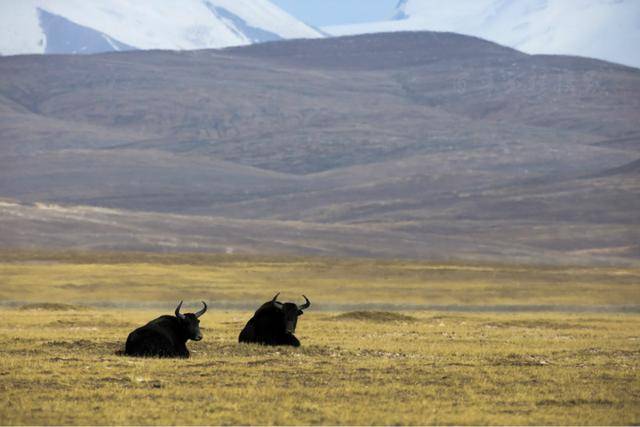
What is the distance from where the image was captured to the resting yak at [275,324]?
22.2 m

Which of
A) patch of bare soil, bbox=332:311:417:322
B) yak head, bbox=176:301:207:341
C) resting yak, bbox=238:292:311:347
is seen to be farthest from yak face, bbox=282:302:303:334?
patch of bare soil, bbox=332:311:417:322

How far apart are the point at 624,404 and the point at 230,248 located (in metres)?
89.6

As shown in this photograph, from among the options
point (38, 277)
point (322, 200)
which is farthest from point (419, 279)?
point (322, 200)

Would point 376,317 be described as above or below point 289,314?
below

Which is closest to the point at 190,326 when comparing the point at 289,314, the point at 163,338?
the point at 163,338

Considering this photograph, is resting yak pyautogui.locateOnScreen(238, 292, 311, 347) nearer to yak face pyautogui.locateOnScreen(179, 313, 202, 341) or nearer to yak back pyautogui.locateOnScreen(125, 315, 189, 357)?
yak face pyautogui.locateOnScreen(179, 313, 202, 341)

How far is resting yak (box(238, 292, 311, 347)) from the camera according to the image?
73.0 feet

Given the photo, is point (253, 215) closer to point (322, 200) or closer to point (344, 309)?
point (322, 200)

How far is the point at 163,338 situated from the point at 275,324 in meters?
2.53

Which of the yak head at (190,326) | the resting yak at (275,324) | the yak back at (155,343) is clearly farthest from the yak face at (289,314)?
the yak back at (155,343)

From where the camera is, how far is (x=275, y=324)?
2245 centimetres

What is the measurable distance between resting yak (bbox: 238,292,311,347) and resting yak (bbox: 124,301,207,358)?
1845 millimetres

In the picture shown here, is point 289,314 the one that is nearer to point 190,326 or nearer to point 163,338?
point 190,326

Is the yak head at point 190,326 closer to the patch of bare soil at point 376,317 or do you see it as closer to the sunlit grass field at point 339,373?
the sunlit grass field at point 339,373
